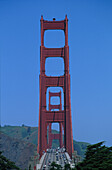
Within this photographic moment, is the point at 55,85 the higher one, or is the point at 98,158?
the point at 55,85

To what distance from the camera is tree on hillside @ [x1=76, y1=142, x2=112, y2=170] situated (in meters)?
17.4

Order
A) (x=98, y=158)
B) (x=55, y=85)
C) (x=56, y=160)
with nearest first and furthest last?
(x=98, y=158) < (x=56, y=160) < (x=55, y=85)

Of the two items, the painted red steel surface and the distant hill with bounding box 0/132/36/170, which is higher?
the painted red steel surface

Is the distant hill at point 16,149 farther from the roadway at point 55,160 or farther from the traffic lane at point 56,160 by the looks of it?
the traffic lane at point 56,160

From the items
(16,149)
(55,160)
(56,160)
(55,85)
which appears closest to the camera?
(56,160)

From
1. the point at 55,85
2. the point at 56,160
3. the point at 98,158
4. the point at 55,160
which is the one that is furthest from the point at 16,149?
the point at 98,158

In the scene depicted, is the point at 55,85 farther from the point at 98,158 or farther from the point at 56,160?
the point at 98,158

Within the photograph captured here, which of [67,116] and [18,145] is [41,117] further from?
[18,145]

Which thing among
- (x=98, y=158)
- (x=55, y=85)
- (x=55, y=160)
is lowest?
(x=55, y=160)

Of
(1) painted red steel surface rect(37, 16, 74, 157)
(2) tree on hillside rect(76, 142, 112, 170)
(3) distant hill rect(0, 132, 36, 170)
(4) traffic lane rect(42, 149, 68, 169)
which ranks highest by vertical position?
(1) painted red steel surface rect(37, 16, 74, 157)

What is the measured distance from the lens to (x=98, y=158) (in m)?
19.2

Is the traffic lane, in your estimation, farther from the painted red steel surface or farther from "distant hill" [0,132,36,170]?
"distant hill" [0,132,36,170]

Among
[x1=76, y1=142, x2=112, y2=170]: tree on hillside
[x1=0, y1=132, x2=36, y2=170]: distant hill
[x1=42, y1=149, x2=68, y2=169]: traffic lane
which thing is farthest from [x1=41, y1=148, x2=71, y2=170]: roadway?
[x1=0, y1=132, x2=36, y2=170]: distant hill

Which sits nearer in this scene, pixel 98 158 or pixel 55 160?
pixel 98 158
